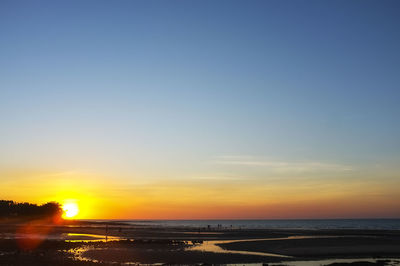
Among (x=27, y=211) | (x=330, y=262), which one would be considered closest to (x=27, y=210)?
(x=27, y=211)

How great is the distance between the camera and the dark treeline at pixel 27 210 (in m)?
146

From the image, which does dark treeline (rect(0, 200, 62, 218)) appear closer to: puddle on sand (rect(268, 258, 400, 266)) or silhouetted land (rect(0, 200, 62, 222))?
silhouetted land (rect(0, 200, 62, 222))

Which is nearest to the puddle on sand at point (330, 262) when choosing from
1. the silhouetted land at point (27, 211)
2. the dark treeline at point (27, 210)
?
the silhouetted land at point (27, 211)

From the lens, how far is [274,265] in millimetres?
32500

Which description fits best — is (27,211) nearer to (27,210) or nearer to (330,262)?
(27,210)

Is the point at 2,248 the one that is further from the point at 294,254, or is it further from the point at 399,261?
the point at 399,261

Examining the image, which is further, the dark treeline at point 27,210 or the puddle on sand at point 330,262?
the dark treeline at point 27,210

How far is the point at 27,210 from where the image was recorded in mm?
149875

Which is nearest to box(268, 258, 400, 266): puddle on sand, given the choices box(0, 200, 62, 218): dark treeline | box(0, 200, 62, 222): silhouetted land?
box(0, 200, 62, 222): silhouetted land

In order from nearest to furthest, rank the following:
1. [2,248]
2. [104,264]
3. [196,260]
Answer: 1. [104,264]
2. [196,260]
3. [2,248]

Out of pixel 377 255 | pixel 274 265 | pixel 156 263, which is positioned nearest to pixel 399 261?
pixel 377 255

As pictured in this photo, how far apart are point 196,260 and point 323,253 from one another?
52.6 feet

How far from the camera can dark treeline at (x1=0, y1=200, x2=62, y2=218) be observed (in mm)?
145625

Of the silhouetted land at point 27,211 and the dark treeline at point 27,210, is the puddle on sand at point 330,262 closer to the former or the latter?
the silhouetted land at point 27,211
